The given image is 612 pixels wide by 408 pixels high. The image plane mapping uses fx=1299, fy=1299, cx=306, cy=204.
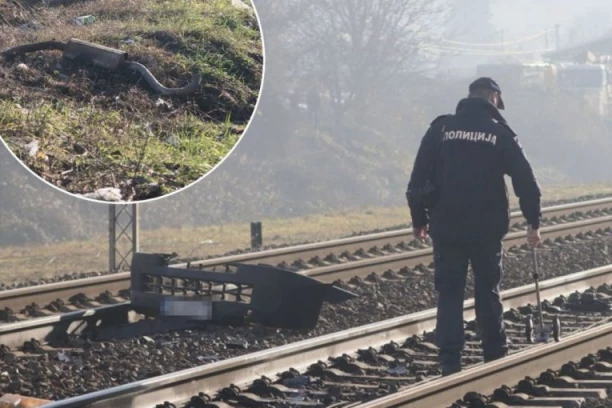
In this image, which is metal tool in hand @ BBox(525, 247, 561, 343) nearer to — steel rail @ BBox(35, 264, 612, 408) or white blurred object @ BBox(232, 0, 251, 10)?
steel rail @ BBox(35, 264, 612, 408)

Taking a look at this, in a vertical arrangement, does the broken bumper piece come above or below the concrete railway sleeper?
above

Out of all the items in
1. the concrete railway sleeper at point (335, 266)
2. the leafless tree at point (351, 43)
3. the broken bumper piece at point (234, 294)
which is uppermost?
the leafless tree at point (351, 43)

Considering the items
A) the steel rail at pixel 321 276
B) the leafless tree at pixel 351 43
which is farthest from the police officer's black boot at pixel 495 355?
the leafless tree at pixel 351 43

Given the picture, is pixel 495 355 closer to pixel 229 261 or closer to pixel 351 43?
pixel 229 261

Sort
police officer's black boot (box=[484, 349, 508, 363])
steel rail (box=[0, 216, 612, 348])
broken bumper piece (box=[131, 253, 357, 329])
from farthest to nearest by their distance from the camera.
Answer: broken bumper piece (box=[131, 253, 357, 329]), steel rail (box=[0, 216, 612, 348]), police officer's black boot (box=[484, 349, 508, 363])

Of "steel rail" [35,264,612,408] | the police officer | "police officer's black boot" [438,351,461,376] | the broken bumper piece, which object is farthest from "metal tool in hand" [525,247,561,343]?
the broken bumper piece

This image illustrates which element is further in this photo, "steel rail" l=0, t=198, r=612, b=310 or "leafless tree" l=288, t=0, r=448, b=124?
"leafless tree" l=288, t=0, r=448, b=124

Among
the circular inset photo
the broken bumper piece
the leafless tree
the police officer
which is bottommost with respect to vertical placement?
the broken bumper piece

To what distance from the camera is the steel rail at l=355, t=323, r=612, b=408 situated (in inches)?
278

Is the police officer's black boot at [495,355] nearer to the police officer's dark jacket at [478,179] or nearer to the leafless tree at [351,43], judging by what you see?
the police officer's dark jacket at [478,179]

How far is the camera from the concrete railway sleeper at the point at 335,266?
1127cm

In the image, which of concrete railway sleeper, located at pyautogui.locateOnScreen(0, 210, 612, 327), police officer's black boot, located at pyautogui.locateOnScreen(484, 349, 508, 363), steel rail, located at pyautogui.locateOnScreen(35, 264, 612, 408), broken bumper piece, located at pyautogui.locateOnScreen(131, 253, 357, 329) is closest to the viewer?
steel rail, located at pyautogui.locateOnScreen(35, 264, 612, 408)

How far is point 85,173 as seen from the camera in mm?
5266

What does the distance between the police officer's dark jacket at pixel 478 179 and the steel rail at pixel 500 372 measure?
2.85ft
